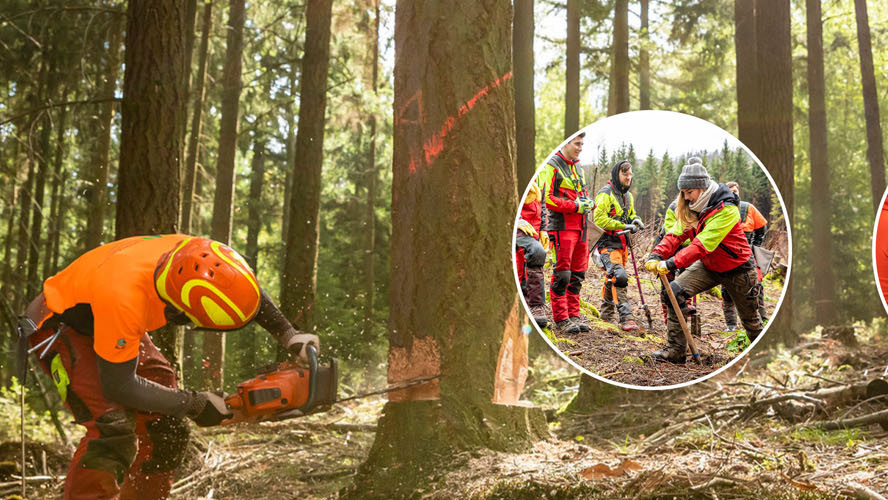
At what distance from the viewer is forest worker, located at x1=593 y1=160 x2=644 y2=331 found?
8.65 ft

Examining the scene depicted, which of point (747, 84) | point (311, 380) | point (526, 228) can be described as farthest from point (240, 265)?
point (747, 84)

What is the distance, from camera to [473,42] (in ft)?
14.4

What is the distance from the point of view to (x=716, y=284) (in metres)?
2.68

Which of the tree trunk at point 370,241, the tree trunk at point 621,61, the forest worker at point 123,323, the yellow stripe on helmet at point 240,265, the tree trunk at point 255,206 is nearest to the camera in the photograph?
the forest worker at point 123,323

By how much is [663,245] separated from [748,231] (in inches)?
13.0

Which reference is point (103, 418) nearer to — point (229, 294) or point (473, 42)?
point (229, 294)

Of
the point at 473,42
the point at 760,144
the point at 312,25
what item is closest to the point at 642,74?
the point at 760,144

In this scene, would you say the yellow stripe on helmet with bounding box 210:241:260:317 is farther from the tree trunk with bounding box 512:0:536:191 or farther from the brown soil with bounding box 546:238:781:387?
the tree trunk with bounding box 512:0:536:191

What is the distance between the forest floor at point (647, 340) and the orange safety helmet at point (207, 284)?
1676mm

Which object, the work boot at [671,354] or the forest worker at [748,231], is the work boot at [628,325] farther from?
the forest worker at [748,231]

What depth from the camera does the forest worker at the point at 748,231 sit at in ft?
8.72

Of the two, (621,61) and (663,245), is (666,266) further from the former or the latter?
(621,61)

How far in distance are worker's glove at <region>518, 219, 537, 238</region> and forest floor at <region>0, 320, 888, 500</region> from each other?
126cm

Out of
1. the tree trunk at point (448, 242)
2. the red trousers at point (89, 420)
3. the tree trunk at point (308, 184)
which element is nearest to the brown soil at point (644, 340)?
the tree trunk at point (448, 242)
